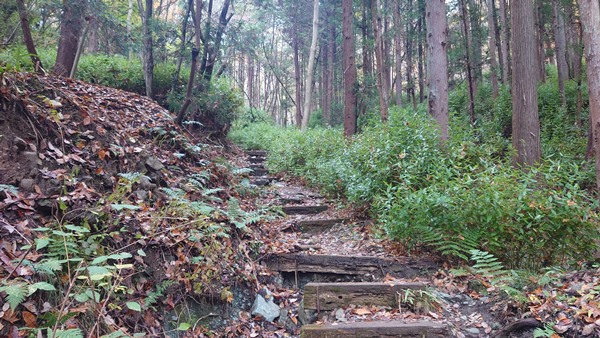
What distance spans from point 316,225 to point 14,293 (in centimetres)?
402

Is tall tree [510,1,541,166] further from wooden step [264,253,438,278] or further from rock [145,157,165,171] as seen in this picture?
rock [145,157,165,171]

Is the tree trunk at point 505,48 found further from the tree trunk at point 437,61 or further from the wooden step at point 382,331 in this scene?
the wooden step at point 382,331

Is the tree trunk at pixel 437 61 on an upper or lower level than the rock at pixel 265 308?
upper

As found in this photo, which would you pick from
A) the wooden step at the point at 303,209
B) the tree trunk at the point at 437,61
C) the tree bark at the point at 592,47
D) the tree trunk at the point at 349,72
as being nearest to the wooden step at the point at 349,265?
the wooden step at the point at 303,209

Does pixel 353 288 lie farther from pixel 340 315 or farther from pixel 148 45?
pixel 148 45

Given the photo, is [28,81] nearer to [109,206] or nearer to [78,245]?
[109,206]

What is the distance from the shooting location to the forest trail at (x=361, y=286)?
2852 mm

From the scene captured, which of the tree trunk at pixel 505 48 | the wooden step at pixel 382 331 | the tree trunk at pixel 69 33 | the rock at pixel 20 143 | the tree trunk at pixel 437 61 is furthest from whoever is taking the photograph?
the tree trunk at pixel 505 48

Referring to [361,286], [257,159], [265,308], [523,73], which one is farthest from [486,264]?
[257,159]

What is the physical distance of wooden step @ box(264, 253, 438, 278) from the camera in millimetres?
3789

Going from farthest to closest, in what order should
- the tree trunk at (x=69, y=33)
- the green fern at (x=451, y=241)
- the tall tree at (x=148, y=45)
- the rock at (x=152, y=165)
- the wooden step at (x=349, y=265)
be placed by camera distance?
the tall tree at (x=148, y=45) → the tree trunk at (x=69, y=33) → the rock at (x=152, y=165) → the wooden step at (x=349, y=265) → the green fern at (x=451, y=241)

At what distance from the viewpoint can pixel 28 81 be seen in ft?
12.0

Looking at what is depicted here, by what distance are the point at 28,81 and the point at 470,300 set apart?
15.7 feet

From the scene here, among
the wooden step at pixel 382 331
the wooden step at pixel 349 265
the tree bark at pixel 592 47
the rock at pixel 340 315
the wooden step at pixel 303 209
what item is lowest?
the rock at pixel 340 315
